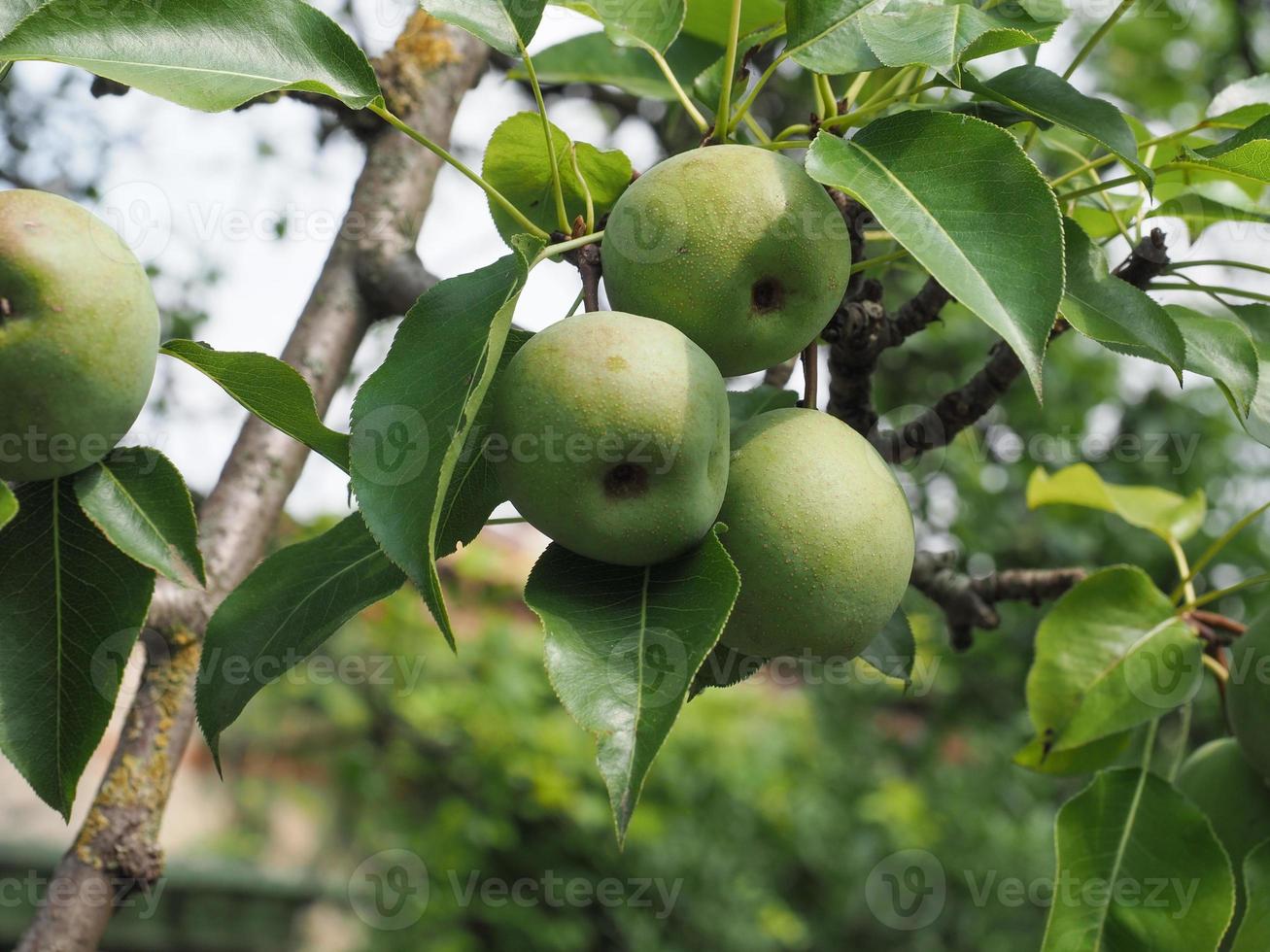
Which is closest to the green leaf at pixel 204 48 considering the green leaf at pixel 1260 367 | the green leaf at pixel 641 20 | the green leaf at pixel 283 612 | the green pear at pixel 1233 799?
the green leaf at pixel 641 20

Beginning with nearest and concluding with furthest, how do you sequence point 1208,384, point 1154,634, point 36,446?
point 36,446 → point 1154,634 → point 1208,384

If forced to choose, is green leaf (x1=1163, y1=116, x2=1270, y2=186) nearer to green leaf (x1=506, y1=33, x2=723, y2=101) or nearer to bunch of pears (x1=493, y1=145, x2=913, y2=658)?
bunch of pears (x1=493, y1=145, x2=913, y2=658)

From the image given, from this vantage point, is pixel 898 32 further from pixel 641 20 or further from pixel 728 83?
pixel 641 20

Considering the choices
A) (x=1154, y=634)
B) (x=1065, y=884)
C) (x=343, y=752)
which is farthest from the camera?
(x=343, y=752)

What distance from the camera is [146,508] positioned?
3.99ft

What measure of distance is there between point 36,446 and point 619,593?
595mm

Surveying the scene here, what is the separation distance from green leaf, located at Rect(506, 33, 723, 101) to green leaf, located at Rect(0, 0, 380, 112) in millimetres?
650

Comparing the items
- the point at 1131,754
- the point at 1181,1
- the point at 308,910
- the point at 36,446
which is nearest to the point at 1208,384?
the point at 1181,1

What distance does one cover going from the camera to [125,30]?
3.51 ft

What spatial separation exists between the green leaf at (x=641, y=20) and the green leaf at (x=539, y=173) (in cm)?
13

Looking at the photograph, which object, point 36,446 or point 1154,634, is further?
point 1154,634

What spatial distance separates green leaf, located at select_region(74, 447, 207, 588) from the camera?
1.19m

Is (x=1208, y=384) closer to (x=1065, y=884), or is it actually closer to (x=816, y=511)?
(x=1065, y=884)

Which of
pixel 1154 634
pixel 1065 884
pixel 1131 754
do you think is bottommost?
pixel 1131 754
